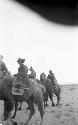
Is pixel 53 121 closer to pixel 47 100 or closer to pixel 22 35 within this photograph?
pixel 47 100

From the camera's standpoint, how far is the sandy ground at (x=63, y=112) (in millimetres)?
2463

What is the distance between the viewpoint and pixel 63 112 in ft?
8.38

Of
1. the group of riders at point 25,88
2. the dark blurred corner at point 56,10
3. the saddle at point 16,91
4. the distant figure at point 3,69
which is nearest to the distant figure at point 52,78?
the group of riders at point 25,88

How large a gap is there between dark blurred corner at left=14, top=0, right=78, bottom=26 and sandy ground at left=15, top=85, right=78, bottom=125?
2.75 ft

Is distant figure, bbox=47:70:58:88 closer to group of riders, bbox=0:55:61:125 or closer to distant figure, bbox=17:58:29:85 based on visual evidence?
group of riders, bbox=0:55:61:125

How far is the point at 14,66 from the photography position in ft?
8.04

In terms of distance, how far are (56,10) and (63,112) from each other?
4.14ft

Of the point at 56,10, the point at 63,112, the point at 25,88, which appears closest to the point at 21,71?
the point at 25,88

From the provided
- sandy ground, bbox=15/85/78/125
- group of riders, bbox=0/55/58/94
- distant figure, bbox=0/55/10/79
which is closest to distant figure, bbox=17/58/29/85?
group of riders, bbox=0/55/58/94

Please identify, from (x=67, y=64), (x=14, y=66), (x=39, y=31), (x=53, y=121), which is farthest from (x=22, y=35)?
(x=53, y=121)

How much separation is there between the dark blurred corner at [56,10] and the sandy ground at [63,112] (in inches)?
33.0

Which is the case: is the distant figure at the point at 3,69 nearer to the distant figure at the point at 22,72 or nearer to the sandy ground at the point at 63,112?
the distant figure at the point at 22,72

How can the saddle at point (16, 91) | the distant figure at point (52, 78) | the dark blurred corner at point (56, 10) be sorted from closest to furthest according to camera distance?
the saddle at point (16, 91), the distant figure at point (52, 78), the dark blurred corner at point (56, 10)

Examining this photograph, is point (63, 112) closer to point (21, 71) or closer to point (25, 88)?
point (25, 88)
